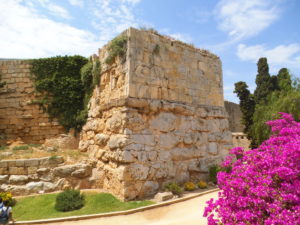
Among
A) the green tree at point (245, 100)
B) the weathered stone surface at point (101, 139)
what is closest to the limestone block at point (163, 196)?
the weathered stone surface at point (101, 139)

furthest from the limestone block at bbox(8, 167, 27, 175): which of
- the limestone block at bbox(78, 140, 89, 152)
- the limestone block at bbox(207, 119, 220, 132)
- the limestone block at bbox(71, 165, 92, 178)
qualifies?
the limestone block at bbox(207, 119, 220, 132)

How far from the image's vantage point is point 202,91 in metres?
9.29

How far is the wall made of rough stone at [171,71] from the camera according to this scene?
737 cm

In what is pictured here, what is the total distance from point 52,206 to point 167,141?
4.17 metres

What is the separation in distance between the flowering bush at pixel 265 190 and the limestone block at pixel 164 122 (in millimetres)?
3840

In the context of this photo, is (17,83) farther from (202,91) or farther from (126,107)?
(202,91)

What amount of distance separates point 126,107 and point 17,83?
25.6ft

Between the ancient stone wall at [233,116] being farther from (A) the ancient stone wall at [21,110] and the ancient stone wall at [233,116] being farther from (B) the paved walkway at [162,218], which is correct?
(B) the paved walkway at [162,218]

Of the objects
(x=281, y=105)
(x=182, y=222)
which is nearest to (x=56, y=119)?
(x=182, y=222)

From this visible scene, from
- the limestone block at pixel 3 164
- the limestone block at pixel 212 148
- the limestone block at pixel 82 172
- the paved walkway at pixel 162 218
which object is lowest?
the paved walkway at pixel 162 218

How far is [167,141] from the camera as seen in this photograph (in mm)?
7672

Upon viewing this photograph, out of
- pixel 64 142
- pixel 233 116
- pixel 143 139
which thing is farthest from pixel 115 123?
pixel 233 116

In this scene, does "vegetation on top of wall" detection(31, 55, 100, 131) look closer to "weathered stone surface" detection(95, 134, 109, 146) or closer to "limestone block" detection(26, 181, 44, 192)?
"weathered stone surface" detection(95, 134, 109, 146)

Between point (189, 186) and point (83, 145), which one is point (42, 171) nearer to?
point (83, 145)
